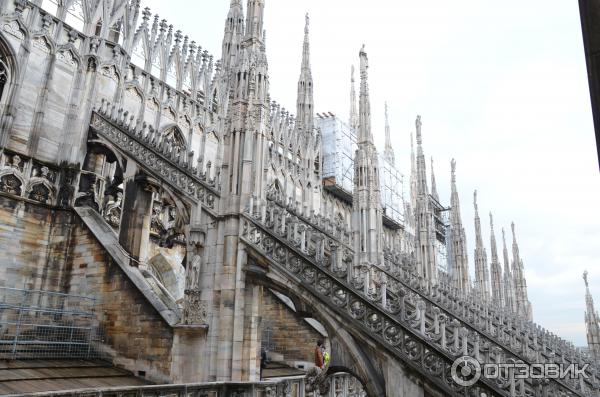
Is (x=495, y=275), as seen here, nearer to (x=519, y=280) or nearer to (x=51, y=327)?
(x=519, y=280)

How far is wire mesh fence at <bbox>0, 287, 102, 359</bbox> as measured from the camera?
35.6 feet

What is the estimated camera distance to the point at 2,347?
10.6 meters

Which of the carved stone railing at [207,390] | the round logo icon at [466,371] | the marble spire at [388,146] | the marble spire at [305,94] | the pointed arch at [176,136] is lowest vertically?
the carved stone railing at [207,390]

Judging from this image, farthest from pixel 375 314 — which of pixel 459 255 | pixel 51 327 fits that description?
pixel 459 255

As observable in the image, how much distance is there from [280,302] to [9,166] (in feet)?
29.3

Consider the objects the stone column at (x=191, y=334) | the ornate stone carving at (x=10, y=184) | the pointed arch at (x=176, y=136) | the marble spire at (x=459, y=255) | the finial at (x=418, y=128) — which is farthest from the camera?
the marble spire at (x=459, y=255)

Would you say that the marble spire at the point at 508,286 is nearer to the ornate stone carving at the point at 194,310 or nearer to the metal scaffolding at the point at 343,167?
the metal scaffolding at the point at 343,167

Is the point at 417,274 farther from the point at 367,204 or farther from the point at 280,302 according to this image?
the point at 280,302

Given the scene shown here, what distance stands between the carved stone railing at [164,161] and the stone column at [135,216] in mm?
564

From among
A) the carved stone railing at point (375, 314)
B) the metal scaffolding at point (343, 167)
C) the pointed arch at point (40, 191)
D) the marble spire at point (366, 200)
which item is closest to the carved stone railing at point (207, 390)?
the carved stone railing at point (375, 314)

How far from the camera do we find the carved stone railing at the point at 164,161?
11844mm

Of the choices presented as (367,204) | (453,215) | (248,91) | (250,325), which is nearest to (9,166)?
(248,91)

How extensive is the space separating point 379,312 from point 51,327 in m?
8.53

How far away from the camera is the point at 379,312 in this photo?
8.12 metres
